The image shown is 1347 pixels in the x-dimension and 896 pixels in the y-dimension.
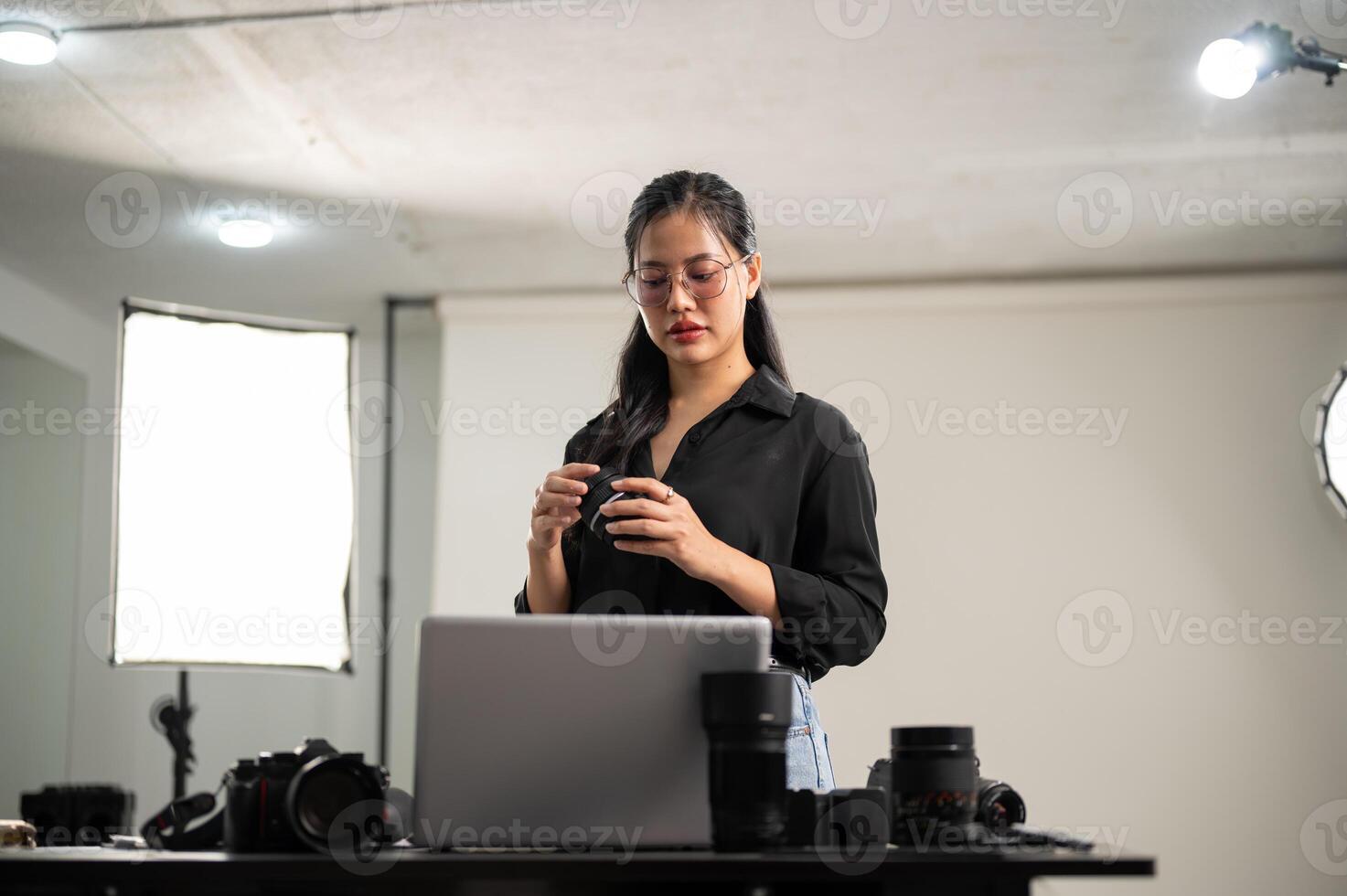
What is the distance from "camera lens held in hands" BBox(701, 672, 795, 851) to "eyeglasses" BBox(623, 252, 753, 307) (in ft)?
2.35

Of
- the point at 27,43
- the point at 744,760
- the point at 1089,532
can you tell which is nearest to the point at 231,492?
the point at 27,43

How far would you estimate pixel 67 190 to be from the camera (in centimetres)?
384

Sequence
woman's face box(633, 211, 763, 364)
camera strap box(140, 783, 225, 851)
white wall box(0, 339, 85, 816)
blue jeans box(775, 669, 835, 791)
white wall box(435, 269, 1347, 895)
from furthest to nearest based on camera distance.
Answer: white wall box(0, 339, 85, 816)
white wall box(435, 269, 1347, 895)
woman's face box(633, 211, 763, 364)
blue jeans box(775, 669, 835, 791)
camera strap box(140, 783, 225, 851)

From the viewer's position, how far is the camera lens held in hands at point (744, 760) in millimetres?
1022

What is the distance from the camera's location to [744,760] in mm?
1031

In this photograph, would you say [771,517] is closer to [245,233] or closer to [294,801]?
[294,801]

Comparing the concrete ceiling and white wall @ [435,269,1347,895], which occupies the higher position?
the concrete ceiling

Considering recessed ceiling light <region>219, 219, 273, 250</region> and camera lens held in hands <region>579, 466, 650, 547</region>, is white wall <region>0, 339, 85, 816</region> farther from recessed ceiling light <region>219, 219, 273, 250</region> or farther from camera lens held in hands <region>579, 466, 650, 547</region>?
camera lens held in hands <region>579, 466, 650, 547</region>

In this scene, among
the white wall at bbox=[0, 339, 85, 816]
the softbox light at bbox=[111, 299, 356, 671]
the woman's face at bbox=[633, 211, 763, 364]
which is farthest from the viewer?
the white wall at bbox=[0, 339, 85, 816]

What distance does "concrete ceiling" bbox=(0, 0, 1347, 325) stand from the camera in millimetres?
2982

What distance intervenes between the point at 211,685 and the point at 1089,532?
357cm

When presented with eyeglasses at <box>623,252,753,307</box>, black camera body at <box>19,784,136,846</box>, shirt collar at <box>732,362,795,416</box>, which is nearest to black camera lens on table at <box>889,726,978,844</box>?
shirt collar at <box>732,362,795,416</box>

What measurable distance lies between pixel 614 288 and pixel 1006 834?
392 cm

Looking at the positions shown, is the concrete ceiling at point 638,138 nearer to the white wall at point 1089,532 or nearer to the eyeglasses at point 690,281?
the white wall at point 1089,532
